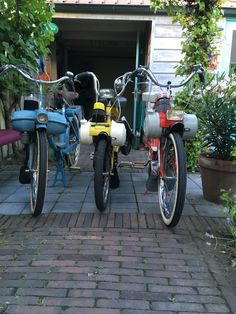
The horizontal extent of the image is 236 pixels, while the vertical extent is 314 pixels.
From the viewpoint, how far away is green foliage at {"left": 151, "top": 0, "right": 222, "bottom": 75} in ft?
14.0

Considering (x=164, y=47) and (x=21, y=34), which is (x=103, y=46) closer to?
(x=164, y=47)

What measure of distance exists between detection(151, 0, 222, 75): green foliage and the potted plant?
1.14 metres

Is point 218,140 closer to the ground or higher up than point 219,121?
closer to the ground

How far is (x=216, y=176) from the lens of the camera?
3.64m

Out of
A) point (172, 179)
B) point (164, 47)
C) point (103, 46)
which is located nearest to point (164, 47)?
point (164, 47)

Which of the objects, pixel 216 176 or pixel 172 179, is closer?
pixel 172 179

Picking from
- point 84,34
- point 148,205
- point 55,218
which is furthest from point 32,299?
point 84,34

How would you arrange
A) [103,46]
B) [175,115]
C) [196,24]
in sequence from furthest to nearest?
[103,46] → [196,24] → [175,115]

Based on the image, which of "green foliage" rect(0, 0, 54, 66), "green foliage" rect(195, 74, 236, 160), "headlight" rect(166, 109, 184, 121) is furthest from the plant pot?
"green foliage" rect(0, 0, 54, 66)

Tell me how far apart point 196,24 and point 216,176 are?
7.13ft

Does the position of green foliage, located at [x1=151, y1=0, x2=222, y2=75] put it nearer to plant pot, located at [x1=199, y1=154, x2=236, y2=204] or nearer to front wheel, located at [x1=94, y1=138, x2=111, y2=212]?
plant pot, located at [x1=199, y1=154, x2=236, y2=204]

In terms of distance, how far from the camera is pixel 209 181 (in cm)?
374

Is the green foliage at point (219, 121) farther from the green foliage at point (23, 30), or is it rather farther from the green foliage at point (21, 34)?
the green foliage at point (23, 30)

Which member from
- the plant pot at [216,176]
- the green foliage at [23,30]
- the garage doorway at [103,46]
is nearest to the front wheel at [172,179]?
the plant pot at [216,176]
